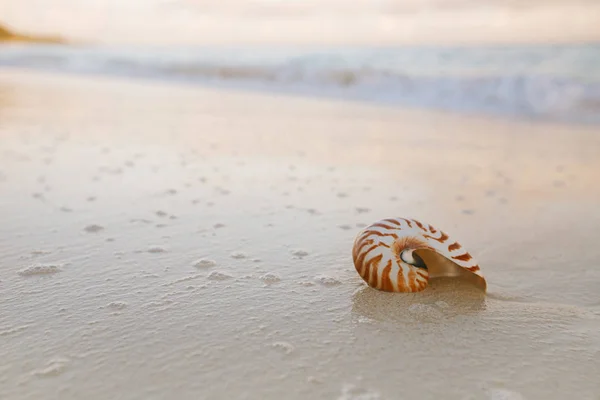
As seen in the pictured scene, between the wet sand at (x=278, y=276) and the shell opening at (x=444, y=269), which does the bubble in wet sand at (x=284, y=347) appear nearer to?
the wet sand at (x=278, y=276)

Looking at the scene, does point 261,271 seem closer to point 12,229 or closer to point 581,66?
point 12,229

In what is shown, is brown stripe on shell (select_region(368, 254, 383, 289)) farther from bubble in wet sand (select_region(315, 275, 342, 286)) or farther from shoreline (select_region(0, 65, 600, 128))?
shoreline (select_region(0, 65, 600, 128))

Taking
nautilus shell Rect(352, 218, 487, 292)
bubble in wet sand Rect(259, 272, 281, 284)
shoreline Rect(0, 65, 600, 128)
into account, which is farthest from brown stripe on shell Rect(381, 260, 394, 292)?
shoreline Rect(0, 65, 600, 128)

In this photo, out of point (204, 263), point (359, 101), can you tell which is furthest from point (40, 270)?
point (359, 101)

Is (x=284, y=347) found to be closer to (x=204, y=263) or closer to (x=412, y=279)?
(x=412, y=279)

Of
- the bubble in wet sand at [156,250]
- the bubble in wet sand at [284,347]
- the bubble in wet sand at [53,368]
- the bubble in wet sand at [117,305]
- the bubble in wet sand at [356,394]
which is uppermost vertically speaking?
the bubble in wet sand at [156,250]

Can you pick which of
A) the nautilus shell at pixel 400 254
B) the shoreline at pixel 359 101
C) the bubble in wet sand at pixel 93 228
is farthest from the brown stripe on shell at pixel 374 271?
the shoreline at pixel 359 101

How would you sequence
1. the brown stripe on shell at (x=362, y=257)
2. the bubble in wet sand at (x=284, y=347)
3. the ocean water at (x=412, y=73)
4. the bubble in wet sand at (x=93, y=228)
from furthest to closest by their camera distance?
the ocean water at (x=412, y=73) → the bubble in wet sand at (x=93, y=228) → the brown stripe on shell at (x=362, y=257) → the bubble in wet sand at (x=284, y=347)
